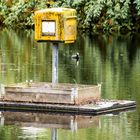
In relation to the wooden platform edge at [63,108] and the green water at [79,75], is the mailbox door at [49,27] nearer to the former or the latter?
the wooden platform edge at [63,108]

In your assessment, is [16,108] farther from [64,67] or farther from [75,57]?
[75,57]

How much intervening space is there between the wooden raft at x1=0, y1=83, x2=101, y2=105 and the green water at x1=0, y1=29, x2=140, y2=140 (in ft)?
2.03

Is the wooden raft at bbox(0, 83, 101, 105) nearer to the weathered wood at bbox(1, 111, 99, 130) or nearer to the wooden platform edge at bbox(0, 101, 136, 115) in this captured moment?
the wooden platform edge at bbox(0, 101, 136, 115)

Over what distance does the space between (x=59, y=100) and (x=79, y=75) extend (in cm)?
875

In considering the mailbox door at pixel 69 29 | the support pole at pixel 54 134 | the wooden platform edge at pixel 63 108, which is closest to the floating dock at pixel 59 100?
the wooden platform edge at pixel 63 108

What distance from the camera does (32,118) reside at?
68.3 ft

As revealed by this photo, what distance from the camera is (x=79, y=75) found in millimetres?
30438

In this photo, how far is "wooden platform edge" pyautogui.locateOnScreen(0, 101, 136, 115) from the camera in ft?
70.0

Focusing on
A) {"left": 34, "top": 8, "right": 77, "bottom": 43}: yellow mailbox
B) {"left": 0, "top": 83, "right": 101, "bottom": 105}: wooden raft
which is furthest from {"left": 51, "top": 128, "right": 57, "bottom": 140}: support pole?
{"left": 34, "top": 8, "right": 77, "bottom": 43}: yellow mailbox

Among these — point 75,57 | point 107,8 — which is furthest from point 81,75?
point 107,8

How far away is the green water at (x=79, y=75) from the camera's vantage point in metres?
19.0

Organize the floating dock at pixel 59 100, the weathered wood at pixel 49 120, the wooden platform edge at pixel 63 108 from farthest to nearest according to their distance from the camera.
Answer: the floating dock at pixel 59 100, the wooden platform edge at pixel 63 108, the weathered wood at pixel 49 120

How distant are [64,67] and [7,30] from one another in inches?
1079

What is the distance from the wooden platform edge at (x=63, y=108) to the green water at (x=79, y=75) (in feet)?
1.01
